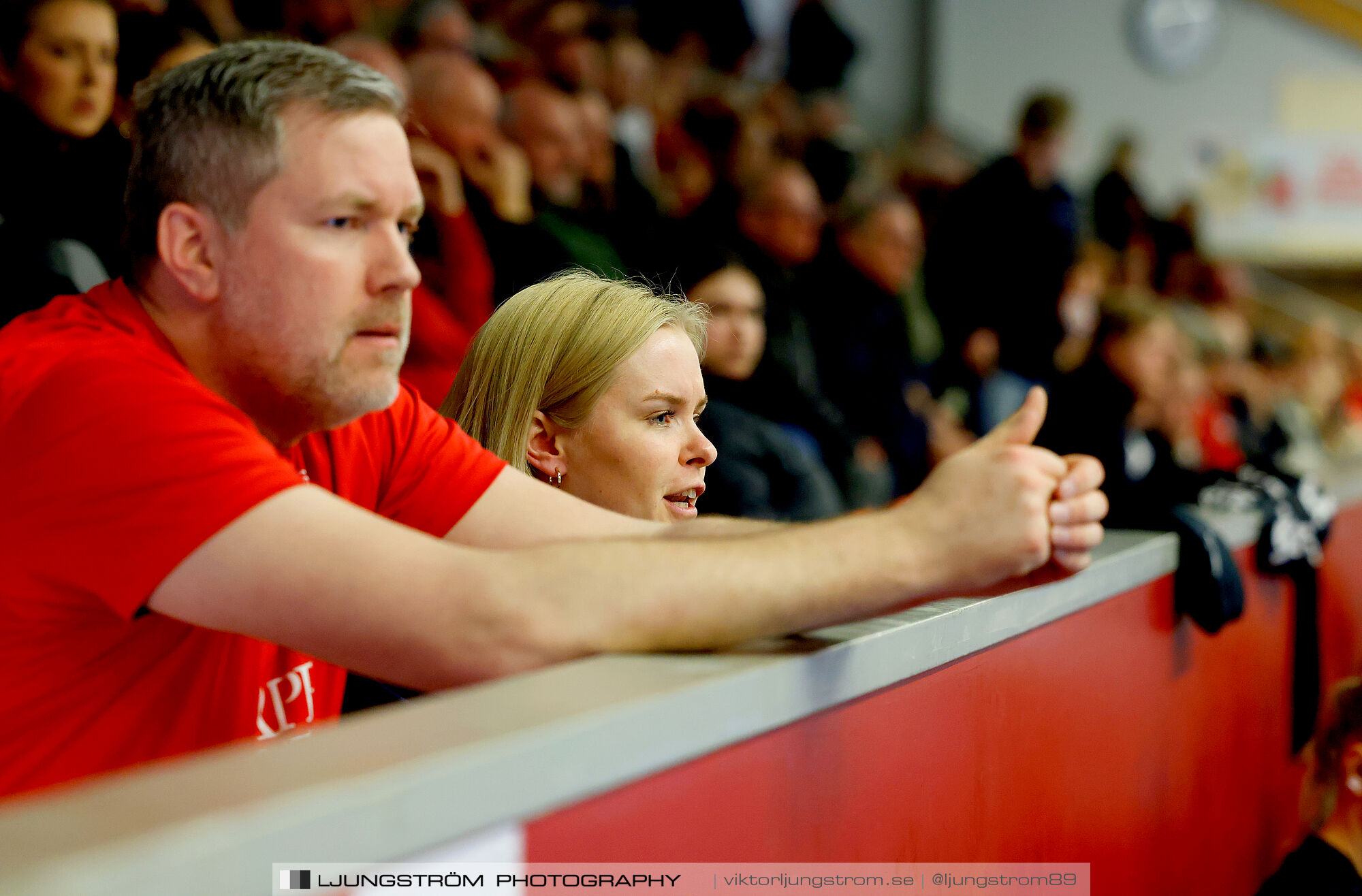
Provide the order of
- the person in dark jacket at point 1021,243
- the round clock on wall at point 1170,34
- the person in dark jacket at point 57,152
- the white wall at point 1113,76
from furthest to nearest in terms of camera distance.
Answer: the round clock on wall at point 1170,34 < the white wall at point 1113,76 < the person in dark jacket at point 1021,243 < the person in dark jacket at point 57,152

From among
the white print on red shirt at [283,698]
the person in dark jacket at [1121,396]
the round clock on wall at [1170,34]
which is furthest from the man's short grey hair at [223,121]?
the round clock on wall at [1170,34]

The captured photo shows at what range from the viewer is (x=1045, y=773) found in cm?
118

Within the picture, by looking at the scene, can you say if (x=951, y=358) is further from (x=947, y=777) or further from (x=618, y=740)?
(x=618, y=740)

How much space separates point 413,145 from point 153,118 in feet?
3.62

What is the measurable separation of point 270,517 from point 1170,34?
8.78m

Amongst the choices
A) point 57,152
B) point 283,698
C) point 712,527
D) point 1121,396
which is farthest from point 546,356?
point 1121,396

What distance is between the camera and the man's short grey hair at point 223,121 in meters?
0.84

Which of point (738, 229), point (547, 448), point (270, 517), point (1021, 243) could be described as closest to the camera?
point (270, 517)

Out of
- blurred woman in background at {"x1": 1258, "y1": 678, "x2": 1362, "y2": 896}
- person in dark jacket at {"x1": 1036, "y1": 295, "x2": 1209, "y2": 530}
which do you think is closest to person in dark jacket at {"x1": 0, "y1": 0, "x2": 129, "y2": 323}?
blurred woman in background at {"x1": 1258, "y1": 678, "x2": 1362, "y2": 896}

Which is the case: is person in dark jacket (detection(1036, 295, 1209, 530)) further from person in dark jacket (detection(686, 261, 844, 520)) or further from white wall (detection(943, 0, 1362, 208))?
white wall (detection(943, 0, 1362, 208))

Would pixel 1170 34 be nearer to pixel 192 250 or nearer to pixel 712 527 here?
pixel 712 527

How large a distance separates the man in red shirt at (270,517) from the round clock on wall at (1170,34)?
328 inches

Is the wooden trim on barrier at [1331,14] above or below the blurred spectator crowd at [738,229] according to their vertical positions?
above

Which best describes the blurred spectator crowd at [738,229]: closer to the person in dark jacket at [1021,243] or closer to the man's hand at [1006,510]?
the person in dark jacket at [1021,243]
